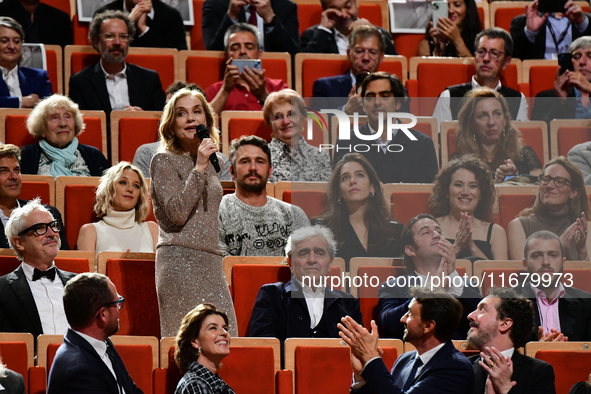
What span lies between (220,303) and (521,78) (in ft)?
5.62

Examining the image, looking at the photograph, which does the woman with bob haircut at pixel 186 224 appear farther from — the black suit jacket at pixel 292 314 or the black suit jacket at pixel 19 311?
the black suit jacket at pixel 19 311

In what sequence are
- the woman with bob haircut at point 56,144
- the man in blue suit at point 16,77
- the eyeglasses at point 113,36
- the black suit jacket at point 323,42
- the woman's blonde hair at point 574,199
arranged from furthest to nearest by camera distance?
the black suit jacket at point 323,42, the eyeglasses at point 113,36, the man in blue suit at point 16,77, the woman with bob haircut at point 56,144, the woman's blonde hair at point 574,199

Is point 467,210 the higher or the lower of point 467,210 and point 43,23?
the lower

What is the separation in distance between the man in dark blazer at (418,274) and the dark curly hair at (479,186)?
47 millimetres

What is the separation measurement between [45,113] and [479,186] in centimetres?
126

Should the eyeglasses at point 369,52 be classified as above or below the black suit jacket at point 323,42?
below

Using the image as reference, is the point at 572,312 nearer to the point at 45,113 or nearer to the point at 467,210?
the point at 467,210

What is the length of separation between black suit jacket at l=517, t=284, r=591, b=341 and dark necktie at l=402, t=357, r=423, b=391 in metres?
0.39

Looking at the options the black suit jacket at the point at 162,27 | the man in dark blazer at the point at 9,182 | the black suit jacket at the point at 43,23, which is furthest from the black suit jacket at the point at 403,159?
the black suit jacket at the point at 43,23

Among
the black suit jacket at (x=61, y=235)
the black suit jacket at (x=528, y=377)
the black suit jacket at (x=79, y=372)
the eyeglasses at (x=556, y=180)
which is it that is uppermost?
the eyeglasses at (x=556, y=180)

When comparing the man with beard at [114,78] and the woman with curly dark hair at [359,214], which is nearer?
the woman with curly dark hair at [359,214]

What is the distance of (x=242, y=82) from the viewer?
2.92 metres

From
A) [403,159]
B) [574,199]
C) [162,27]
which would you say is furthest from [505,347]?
[162,27]

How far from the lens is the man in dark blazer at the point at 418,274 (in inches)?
72.2
